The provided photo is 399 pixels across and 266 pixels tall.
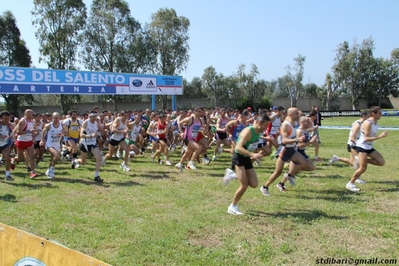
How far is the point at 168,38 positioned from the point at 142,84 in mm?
25034

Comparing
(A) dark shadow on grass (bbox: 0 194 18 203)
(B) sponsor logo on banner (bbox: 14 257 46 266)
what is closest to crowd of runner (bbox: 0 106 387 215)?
(A) dark shadow on grass (bbox: 0 194 18 203)

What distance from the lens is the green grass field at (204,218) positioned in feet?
14.9

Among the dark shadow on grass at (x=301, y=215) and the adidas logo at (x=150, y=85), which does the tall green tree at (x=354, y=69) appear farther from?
the dark shadow on grass at (x=301, y=215)

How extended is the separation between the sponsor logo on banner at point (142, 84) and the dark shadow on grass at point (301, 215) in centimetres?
1630

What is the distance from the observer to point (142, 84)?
845 inches

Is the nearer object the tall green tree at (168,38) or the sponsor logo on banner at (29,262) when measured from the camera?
the sponsor logo on banner at (29,262)

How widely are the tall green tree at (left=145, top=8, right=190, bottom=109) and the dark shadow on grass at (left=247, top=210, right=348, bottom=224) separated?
134 feet

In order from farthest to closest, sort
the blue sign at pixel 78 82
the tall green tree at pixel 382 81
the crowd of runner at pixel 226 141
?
the tall green tree at pixel 382 81
the blue sign at pixel 78 82
the crowd of runner at pixel 226 141

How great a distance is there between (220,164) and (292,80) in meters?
54.4

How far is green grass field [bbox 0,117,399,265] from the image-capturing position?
4547 millimetres

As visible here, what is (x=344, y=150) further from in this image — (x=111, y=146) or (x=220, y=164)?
(x=111, y=146)

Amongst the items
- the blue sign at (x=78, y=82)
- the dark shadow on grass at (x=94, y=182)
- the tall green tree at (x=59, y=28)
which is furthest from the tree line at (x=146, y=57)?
the dark shadow on grass at (x=94, y=182)

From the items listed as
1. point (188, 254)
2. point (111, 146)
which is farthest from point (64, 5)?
point (188, 254)

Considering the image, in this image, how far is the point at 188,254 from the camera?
4504mm
